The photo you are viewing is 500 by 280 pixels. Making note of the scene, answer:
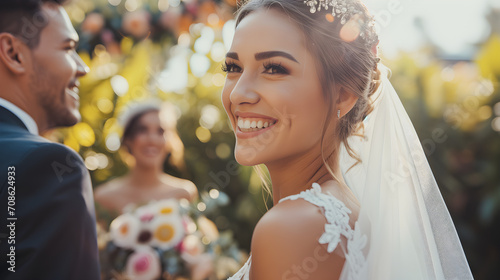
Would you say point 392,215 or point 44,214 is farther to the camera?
point 392,215

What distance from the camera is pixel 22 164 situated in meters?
1.66

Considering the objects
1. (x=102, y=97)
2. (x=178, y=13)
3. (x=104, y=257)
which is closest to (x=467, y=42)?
(x=178, y=13)

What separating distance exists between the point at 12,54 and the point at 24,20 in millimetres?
146

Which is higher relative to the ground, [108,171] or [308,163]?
[308,163]

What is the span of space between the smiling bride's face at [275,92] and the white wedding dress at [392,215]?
20 centimetres

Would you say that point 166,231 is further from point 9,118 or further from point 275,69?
point 275,69

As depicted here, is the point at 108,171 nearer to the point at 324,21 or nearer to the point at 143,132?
the point at 143,132

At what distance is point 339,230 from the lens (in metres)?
1.55

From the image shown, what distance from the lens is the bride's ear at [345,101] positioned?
1.83 m

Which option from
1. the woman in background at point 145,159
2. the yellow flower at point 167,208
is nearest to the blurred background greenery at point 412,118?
the woman in background at point 145,159

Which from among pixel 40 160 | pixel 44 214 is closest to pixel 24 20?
pixel 40 160

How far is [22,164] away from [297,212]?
3.08 feet

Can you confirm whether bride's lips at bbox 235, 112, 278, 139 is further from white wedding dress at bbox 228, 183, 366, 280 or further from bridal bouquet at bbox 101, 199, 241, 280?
bridal bouquet at bbox 101, 199, 241, 280

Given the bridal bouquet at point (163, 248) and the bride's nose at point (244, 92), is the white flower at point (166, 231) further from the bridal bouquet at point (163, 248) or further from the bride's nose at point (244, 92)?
the bride's nose at point (244, 92)
